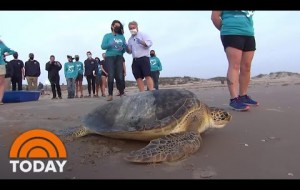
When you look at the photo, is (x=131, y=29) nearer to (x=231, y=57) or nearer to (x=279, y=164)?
(x=231, y=57)

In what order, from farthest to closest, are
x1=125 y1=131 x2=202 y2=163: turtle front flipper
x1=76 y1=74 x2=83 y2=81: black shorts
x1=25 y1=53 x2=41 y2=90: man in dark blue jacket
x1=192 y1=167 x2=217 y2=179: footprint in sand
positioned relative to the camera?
x1=76 y1=74 x2=83 y2=81: black shorts, x1=25 y1=53 x2=41 y2=90: man in dark blue jacket, x1=125 y1=131 x2=202 y2=163: turtle front flipper, x1=192 y1=167 x2=217 y2=179: footprint in sand

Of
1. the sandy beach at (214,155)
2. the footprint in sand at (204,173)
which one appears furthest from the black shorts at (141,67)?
the footprint in sand at (204,173)

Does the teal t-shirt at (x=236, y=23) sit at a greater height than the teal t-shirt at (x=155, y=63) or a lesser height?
greater

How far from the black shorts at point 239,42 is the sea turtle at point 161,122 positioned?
1.44 m

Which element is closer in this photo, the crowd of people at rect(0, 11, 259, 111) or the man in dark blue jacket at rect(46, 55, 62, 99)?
the crowd of people at rect(0, 11, 259, 111)

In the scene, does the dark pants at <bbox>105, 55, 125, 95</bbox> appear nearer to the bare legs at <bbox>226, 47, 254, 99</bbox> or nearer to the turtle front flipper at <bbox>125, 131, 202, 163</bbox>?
the bare legs at <bbox>226, 47, 254, 99</bbox>

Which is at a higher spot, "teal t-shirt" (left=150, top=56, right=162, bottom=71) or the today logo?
"teal t-shirt" (left=150, top=56, right=162, bottom=71)

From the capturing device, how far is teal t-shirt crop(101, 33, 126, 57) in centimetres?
747

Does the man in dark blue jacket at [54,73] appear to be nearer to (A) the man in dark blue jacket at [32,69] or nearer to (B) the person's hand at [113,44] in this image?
(A) the man in dark blue jacket at [32,69]

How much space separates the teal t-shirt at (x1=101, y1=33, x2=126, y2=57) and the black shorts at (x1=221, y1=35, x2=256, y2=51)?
2938mm

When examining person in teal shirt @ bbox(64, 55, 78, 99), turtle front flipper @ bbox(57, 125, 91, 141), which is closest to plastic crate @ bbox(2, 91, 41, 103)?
person in teal shirt @ bbox(64, 55, 78, 99)

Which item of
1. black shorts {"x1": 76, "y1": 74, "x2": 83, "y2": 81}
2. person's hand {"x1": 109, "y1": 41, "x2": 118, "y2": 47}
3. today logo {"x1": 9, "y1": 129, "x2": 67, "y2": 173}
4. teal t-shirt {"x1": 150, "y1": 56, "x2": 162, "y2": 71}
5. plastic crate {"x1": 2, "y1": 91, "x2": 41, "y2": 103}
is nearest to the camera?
today logo {"x1": 9, "y1": 129, "x2": 67, "y2": 173}

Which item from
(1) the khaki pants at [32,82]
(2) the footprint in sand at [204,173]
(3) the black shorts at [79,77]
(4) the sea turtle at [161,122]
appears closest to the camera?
(2) the footprint in sand at [204,173]

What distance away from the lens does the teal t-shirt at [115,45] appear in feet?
24.5
